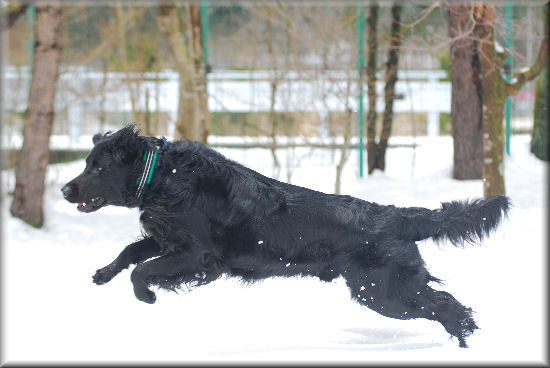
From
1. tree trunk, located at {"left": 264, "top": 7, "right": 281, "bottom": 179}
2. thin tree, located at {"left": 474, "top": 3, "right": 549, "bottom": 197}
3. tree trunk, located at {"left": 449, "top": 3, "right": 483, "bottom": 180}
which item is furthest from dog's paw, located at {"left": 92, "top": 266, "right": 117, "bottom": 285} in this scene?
tree trunk, located at {"left": 449, "top": 3, "right": 483, "bottom": 180}

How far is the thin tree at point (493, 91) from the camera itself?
7.41 meters

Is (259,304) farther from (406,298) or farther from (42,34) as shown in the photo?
(42,34)

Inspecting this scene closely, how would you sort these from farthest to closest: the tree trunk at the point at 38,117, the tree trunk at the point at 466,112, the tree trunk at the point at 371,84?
the tree trunk at the point at 371,84 < the tree trunk at the point at 466,112 < the tree trunk at the point at 38,117

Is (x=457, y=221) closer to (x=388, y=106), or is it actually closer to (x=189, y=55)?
(x=388, y=106)

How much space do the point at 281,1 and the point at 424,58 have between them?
7.84ft

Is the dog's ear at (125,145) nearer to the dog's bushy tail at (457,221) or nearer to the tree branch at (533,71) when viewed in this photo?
the dog's bushy tail at (457,221)

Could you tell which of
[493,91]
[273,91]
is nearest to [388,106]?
[273,91]

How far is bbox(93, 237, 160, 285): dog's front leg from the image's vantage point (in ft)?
13.4

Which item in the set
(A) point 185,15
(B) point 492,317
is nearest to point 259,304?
(B) point 492,317

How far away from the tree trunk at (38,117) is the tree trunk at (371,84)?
448 cm

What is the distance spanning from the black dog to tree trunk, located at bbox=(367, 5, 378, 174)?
613 cm

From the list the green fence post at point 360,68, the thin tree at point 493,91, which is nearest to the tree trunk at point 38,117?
the green fence post at point 360,68

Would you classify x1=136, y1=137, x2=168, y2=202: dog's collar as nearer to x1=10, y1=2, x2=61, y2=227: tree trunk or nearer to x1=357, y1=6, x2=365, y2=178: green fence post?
x1=10, y1=2, x2=61, y2=227: tree trunk

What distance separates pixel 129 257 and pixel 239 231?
2.51ft
